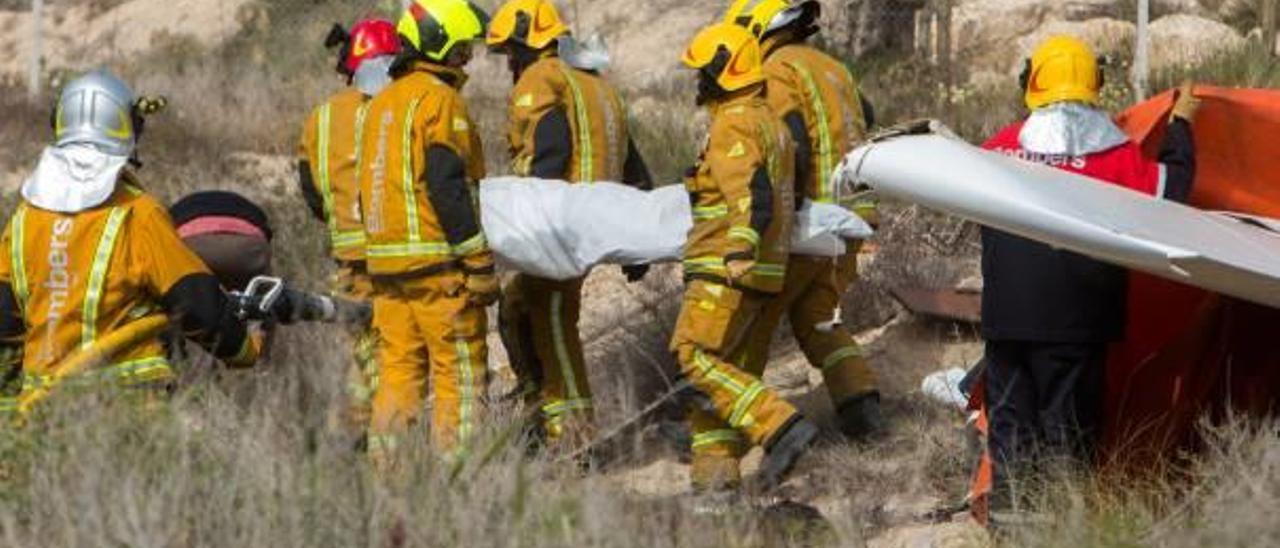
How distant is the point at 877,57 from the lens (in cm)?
1894

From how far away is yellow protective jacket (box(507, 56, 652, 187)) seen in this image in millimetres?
9406

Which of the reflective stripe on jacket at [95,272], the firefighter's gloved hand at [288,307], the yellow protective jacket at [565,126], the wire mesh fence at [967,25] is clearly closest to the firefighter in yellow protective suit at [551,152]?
the yellow protective jacket at [565,126]

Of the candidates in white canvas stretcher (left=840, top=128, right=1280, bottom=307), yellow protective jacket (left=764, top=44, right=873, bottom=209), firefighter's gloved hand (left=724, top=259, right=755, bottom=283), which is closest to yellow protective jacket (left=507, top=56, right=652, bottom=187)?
yellow protective jacket (left=764, top=44, right=873, bottom=209)

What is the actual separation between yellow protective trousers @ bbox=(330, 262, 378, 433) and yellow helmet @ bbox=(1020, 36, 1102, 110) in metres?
2.26

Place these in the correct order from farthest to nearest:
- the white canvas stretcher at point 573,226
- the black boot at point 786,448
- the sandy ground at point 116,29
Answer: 1. the sandy ground at point 116,29
2. the white canvas stretcher at point 573,226
3. the black boot at point 786,448

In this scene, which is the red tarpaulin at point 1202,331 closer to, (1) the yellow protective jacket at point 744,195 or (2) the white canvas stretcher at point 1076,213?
(2) the white canvas stretcher at point 1076,213

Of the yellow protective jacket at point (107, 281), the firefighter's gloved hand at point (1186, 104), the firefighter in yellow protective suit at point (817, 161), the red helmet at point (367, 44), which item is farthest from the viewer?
the red helmet at point (367, 44)

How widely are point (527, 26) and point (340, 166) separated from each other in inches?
37.1

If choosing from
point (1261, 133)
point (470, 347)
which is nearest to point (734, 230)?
point (470, 347)

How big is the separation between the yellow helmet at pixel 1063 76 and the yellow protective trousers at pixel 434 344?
225 centimetres

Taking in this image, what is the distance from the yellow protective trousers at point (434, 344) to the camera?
8539 mm

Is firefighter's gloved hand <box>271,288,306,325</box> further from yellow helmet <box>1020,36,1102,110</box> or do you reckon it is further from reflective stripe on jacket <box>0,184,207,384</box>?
yellow helmet <box>1020,36,1102,110</box>

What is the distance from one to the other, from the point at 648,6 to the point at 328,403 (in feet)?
58.0

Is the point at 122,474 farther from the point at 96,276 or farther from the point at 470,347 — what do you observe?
the point at 470,347
